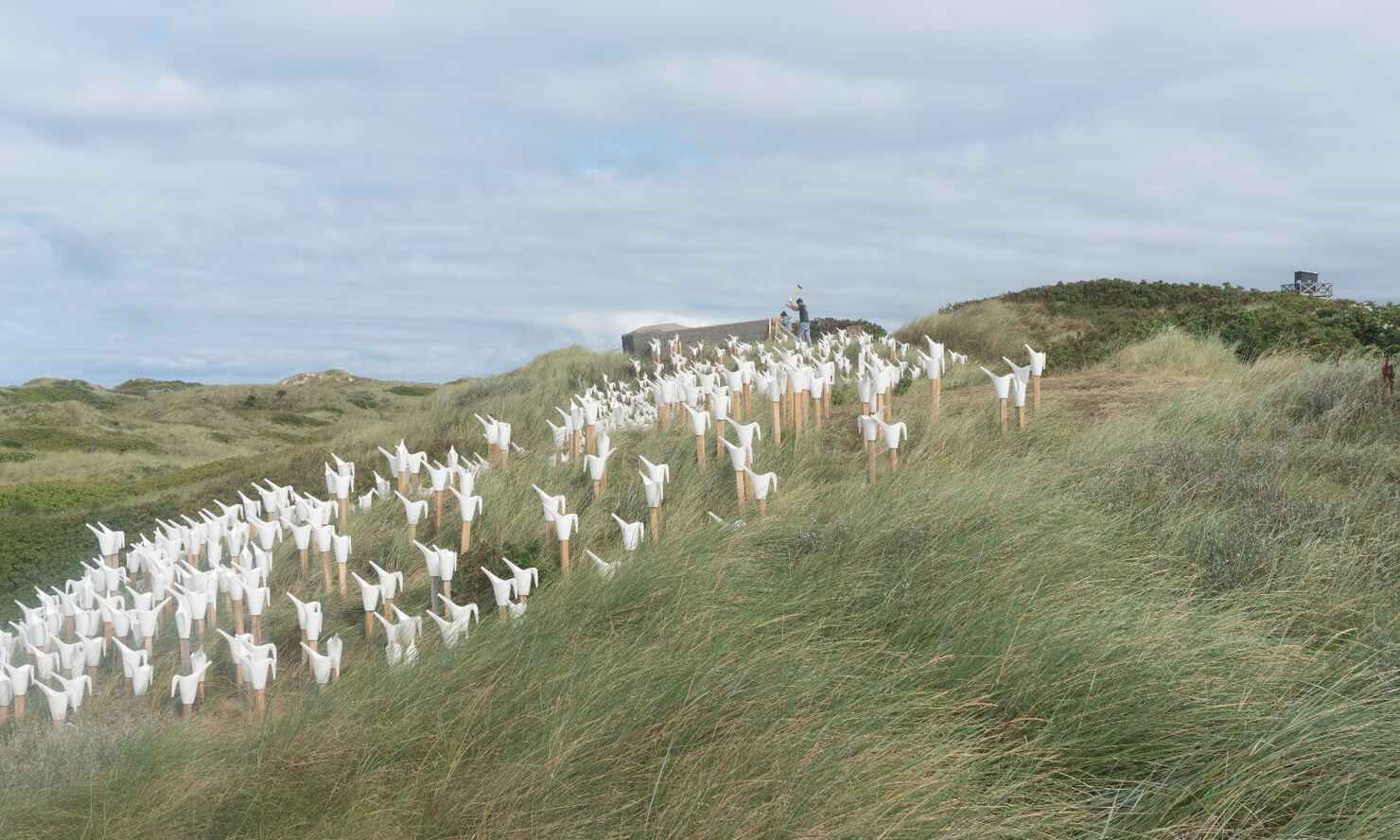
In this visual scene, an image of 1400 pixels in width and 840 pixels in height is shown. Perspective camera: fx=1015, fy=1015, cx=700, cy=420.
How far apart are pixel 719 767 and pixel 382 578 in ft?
12.1

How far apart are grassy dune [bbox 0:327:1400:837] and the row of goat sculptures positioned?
0.81 ft

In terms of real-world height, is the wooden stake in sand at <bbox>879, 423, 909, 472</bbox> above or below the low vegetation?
below

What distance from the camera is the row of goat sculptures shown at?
236 inches

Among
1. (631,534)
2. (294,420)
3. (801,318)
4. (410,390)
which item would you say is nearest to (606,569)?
(631,534)

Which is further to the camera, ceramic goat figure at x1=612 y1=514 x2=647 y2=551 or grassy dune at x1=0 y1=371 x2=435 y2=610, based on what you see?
grassy dune at x1=0 y1=371 x2=435 y2=610

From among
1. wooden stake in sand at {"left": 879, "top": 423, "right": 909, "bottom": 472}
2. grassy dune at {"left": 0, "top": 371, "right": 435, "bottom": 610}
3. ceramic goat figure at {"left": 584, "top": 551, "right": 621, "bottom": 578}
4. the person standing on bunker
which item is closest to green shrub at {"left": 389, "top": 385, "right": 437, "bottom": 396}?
grassy dune at {"left": 0, "top": 371, "right": 435, "bottom": 610}

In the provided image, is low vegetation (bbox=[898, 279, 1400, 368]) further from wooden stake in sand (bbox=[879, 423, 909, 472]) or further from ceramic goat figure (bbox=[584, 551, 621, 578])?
ceramic goat figure (bbox=[584, 551, 621, 578])

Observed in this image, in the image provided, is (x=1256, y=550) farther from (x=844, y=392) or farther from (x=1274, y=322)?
(x=1274, y=322)

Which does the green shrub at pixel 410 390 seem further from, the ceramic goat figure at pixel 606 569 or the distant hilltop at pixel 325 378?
the ceramic goat figure at pixel 606 569

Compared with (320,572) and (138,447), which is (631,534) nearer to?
(320,572)

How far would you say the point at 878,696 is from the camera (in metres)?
4.00

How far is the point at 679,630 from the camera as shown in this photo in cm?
481

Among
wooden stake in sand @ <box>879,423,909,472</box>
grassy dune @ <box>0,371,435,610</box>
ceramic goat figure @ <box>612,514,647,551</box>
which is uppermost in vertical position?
wooden stake in sand @ <box>879,423,909,472</box>

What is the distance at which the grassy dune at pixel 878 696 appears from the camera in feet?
11.5
